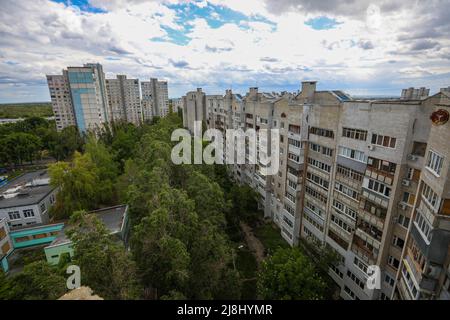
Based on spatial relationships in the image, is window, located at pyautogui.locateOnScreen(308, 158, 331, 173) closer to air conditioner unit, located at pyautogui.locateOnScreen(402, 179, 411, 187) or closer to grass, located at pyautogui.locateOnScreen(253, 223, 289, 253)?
air conditioner unit, located at pyautogui.locateOnScreen(402, 179, 411, 187)

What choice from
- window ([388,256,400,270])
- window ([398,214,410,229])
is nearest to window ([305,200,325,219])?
window ([388,256,400,270])

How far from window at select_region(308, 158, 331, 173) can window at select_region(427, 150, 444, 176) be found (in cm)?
814

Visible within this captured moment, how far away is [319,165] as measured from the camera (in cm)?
1966

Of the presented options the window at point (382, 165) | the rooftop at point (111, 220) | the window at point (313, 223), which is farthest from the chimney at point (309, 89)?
the rooftop at point (111, 220)

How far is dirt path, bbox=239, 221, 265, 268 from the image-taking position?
960 inches

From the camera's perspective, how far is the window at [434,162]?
31.8 feet

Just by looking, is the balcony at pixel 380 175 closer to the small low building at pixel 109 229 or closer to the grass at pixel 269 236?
the grass at pixel 269 236

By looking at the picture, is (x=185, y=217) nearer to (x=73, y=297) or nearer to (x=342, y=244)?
(x=73, y=297)

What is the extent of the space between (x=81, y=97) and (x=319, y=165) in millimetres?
57035

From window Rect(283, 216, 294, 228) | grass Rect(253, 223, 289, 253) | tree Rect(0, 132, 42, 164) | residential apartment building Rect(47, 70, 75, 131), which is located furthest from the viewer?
residential apartment building Rect(47, 70, 75, 131)
